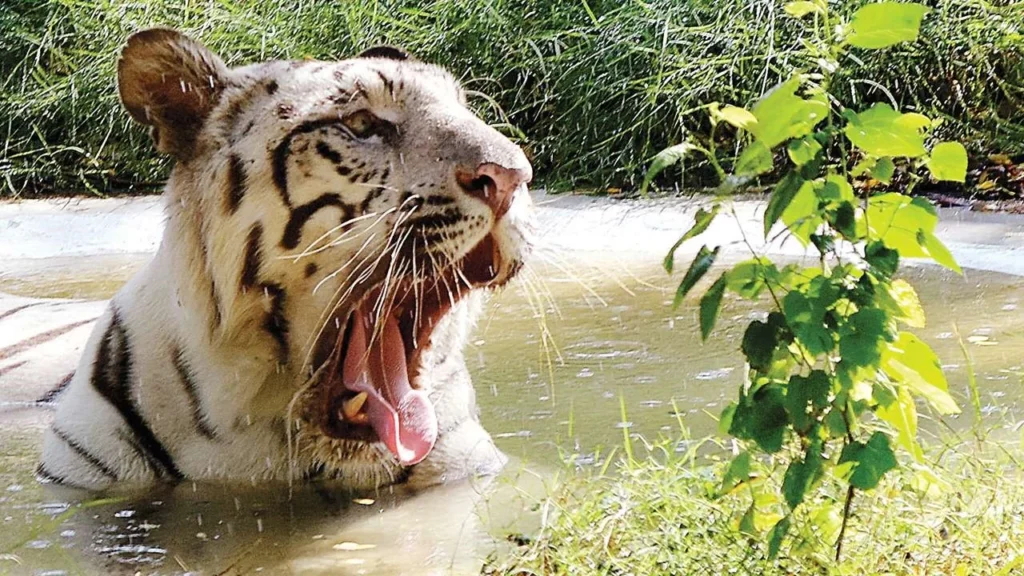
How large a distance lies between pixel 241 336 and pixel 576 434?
967 millimetres

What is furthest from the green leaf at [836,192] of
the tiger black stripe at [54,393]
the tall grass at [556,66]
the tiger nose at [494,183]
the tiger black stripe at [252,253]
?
the tall grass at [556,66]

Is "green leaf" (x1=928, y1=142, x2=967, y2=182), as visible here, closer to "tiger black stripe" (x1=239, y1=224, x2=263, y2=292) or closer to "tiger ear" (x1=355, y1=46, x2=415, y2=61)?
"tiger black stripe" (x1=239, y1=224, x2=263, y2=292)

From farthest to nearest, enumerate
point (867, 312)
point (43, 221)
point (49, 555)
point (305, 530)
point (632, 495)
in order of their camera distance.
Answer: point (43, 221), point (305, 530), point (49, 555), point (632, 495), point (867, 312)

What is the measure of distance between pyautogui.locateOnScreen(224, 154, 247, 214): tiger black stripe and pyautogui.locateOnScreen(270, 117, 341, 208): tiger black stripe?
0.24ft

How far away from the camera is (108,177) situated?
8.77m

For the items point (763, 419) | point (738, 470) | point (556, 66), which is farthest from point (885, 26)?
point (556, 66)

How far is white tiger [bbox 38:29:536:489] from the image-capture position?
291 centimetres

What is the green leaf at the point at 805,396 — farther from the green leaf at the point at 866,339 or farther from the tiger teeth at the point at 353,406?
the tiger teeth at the point at 353,406

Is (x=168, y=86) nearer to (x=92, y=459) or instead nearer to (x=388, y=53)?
(x=388, y=53)

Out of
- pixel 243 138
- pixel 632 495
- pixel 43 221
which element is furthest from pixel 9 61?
pixel 632 495

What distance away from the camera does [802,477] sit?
213 cm

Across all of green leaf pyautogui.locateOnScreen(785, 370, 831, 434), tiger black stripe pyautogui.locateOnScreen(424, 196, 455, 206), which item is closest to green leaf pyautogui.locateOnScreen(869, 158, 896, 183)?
green leaf pyautogui.locateOnScreen(785, 370, 831, 434)

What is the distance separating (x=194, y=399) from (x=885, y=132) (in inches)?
67.4

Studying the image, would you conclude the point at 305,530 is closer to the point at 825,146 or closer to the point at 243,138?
the point at 243,138
